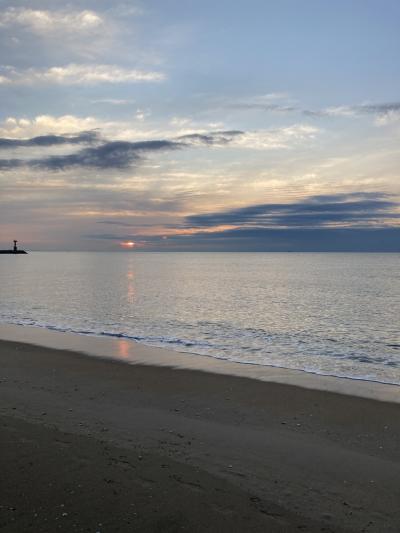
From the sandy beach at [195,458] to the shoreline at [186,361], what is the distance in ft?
2.36

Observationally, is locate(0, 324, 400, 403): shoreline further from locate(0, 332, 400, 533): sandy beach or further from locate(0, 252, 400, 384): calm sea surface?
locate(0, 252, 400, 384): calm sea surface

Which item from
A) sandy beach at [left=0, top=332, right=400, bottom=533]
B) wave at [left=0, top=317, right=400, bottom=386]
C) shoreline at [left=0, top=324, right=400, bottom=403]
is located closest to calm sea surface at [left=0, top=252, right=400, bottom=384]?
wave at [left=0, top=317, right=400, bottom=386]

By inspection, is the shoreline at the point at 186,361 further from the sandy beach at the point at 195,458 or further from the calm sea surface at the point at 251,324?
the calm sea surface at the point at 251,324

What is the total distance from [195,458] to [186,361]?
409 inches

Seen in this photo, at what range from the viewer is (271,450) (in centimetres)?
866

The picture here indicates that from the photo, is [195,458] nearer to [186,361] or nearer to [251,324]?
[186,361]

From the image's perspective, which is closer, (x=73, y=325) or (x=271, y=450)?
(x=271, y=450)

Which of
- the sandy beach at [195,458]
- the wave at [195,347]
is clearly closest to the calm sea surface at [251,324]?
the wave at [195,347]

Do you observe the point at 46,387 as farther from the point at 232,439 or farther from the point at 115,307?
the point at 115,307

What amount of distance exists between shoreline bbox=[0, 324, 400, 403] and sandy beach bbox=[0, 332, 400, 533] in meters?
0.72

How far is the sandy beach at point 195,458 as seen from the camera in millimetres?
5973

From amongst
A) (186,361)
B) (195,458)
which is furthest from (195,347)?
(195,458)

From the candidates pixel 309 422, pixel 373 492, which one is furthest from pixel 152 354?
pixel 373 492

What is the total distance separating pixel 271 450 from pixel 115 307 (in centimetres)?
3275
